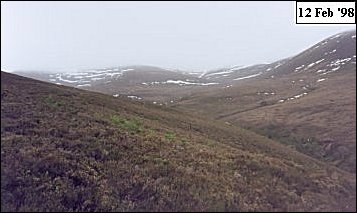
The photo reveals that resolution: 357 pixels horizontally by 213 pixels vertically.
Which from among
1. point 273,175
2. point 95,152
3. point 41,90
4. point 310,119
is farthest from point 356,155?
point 41,90

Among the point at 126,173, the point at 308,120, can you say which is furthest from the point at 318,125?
the point at 126,173

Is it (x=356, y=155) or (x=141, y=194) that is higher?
(x=141, y=194)

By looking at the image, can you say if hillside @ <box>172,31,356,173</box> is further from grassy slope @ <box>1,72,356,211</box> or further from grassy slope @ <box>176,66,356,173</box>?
grassy slope @ <box>1,72,356,211</box>

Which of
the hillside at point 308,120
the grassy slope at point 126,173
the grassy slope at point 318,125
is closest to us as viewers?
the grassy slope at point 126,173

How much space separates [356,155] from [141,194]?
19704 mm

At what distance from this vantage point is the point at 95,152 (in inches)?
567

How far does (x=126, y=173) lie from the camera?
12.8 metres

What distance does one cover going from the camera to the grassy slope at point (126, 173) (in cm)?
1095

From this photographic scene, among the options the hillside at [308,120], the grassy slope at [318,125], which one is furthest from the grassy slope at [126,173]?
the hillside at [308,120]

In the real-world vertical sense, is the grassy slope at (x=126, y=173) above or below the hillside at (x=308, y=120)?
above

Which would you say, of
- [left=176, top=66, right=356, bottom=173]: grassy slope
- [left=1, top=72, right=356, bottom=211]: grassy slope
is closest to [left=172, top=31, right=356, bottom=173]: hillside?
[left=176, top=66, right=356, bottom=173]: grassy slope

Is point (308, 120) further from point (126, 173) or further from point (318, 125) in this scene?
point (126, 173)

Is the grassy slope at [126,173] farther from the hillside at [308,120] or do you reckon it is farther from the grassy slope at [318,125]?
the hillside at [308,120]

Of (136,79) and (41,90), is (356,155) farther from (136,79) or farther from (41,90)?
(136,79)
